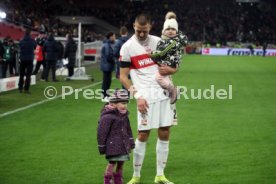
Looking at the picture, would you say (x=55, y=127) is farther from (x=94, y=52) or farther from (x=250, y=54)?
(x=250, y=54)

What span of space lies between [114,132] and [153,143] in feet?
12.8

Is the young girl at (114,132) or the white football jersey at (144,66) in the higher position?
the white football jersey at (144,66)

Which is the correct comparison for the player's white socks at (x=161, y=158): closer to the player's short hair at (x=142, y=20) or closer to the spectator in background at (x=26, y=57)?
the player's short hair at (x=142, y=20)

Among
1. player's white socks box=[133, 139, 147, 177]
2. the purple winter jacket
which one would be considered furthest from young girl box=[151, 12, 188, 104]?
the purple winter jacket

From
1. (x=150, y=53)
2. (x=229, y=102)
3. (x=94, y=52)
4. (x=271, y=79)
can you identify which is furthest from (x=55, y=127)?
(x=94, y=52)

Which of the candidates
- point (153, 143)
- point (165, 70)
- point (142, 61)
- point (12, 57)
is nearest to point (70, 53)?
point (12, 57)

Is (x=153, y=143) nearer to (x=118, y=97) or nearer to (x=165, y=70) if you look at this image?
(x=165, y=70)

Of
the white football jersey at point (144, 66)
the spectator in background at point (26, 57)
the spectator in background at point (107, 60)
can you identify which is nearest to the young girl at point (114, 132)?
the white football jersey at point (144, 66)

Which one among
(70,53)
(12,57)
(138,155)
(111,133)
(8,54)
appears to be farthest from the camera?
(70,53)

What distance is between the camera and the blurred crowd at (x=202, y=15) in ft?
225

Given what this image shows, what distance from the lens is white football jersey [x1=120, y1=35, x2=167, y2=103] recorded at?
795cm

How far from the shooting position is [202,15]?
7156 centimetres

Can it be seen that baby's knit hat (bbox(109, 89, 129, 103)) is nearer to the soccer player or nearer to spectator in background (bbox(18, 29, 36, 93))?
the soccer player

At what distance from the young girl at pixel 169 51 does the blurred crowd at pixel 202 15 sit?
2311 inches
